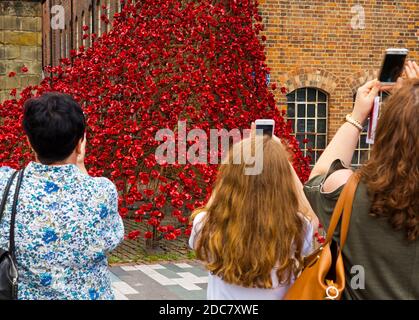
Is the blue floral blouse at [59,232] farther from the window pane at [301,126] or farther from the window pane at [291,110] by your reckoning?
the window pane at [301,126]

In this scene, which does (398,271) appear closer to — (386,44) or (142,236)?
(142,236)

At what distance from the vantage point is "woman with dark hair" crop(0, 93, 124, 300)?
2484mm

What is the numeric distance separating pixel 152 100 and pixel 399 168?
283 inches

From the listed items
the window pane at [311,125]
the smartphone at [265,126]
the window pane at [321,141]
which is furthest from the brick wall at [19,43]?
the smartphone at [265,126]

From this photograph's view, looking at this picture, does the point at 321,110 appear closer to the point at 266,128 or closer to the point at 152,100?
the point at 152,100

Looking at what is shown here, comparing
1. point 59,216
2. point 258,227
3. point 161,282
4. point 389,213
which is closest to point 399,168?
point 389,213

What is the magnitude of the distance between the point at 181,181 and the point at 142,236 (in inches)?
77.0

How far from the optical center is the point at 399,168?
2156 millimetres

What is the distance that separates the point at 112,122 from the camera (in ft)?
29.6

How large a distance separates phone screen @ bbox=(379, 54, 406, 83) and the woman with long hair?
524 millimetres

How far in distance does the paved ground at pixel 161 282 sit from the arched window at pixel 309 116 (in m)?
6.24

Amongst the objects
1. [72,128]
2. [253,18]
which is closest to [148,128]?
[253,18]

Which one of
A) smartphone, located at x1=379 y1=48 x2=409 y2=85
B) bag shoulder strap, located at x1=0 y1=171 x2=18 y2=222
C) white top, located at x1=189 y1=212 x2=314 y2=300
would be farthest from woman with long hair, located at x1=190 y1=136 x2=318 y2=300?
bag shoulder strap, located at x1=0 y1=171 x2=18 y2=222

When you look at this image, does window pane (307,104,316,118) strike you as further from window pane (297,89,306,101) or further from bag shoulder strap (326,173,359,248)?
bag shoulder strap (326,173,359,248)
